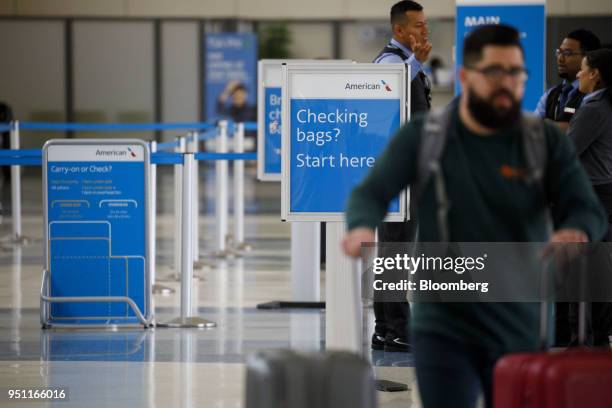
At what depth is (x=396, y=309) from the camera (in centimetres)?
838

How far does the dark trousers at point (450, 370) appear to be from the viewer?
3.80 metres

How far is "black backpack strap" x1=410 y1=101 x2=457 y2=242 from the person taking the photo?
12.4ft

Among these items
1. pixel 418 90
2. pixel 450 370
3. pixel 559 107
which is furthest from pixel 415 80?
pixel 450 370

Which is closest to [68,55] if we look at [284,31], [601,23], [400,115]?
[284,31]

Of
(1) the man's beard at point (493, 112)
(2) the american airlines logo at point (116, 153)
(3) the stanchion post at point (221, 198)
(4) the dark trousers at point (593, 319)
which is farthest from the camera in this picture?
(3) the stanchion post at point (221, 198)

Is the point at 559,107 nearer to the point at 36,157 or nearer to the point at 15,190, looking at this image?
the point at 36,157

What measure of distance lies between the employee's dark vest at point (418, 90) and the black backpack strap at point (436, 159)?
172 inches

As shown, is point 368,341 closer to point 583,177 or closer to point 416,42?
point 416,42

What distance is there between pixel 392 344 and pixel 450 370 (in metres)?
4.54

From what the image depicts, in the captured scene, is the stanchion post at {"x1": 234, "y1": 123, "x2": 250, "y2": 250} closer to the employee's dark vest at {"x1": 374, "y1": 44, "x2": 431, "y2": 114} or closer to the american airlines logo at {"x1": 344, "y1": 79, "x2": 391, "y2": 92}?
the employee's dark vest at {"x1": 374, "y1": 44, "x2": 431, "y2": 114}

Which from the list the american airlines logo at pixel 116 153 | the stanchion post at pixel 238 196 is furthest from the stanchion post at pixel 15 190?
the american airlines logo at pixel 116 153

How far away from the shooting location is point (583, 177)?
12.8 feet

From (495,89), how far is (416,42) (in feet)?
15.1

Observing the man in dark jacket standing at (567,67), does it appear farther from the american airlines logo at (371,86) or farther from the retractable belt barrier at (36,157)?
the retractable belt barrier at (36,157)
